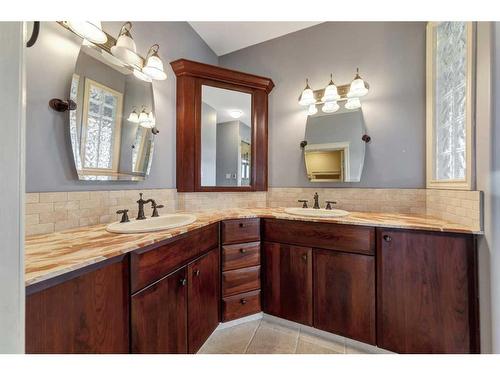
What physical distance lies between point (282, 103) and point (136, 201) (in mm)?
1642

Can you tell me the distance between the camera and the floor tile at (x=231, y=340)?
1.28m

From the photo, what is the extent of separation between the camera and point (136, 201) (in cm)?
139

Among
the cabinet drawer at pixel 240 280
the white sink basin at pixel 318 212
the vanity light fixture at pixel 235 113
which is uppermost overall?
the vanity light fixture at pixel 235 113

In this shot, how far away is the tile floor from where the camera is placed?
1.28 meters

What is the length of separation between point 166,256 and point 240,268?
697mm

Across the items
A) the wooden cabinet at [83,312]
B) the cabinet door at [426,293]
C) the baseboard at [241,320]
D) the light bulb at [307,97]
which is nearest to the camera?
the wooden cabinet at [83,312]

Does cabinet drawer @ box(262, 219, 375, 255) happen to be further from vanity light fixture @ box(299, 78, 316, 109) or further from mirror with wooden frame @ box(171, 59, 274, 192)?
vanity light fixture @ box(299, 78, 316, 109)

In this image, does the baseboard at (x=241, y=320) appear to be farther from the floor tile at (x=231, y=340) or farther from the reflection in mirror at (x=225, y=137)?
the reflection in mirror at (x=225, y=137)

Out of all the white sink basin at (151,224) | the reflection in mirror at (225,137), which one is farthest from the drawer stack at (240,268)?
the reflection in mirror at (225,137)

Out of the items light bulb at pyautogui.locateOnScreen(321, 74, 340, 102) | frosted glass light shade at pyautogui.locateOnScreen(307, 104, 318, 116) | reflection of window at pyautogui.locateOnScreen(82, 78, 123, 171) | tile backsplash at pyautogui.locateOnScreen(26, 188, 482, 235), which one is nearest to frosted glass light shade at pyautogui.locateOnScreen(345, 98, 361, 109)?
light bulb at pyautogui.locateOnScreen(321, 74, 340, 102)

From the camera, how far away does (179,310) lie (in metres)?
1.01

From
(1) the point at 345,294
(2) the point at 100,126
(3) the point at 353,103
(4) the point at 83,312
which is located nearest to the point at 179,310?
(4) the point at 83,312

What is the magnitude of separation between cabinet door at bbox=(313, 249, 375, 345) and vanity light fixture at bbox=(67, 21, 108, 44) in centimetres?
184

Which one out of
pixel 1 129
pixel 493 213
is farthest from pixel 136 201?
pixel 493 213
